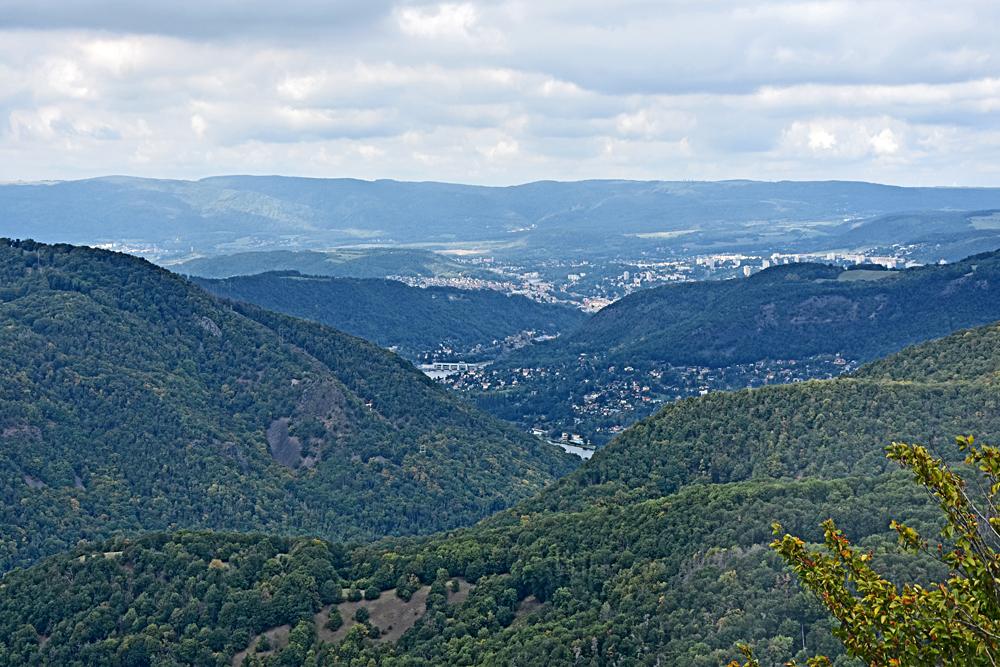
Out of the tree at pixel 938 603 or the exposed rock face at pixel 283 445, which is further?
the exposed rock face at pixel 283 445

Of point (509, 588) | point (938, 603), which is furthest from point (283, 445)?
point (938, 603)

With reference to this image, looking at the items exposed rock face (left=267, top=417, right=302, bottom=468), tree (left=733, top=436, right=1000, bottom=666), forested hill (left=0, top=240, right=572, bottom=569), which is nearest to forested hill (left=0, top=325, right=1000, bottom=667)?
tree (left=733, top=436, right=1000, bottom=666)

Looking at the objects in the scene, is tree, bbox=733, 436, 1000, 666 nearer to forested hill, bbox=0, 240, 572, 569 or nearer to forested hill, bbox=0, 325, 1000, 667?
forested hill, bbox=0, 325, 1000, 667

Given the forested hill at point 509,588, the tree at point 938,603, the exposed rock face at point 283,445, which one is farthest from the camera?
the exposed rock face at point 283,445

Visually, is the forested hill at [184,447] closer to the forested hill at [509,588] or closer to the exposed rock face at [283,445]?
the exposed rock face at [283,445]

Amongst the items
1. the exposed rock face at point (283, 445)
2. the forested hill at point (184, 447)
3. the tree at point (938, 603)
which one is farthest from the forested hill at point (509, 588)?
the exposed rock face at point (283, 445)

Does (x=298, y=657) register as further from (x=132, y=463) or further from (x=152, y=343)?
(x=152, y=343)

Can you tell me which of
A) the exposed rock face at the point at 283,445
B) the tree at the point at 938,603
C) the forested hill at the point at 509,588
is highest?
the tree at the point at 938,603

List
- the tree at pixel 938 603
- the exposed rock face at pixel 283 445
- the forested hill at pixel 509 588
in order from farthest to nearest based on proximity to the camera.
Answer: the exposed rock face at pixel 283 445 < the forested hill at pixel 509 588 < the tree at pixel 938 603
